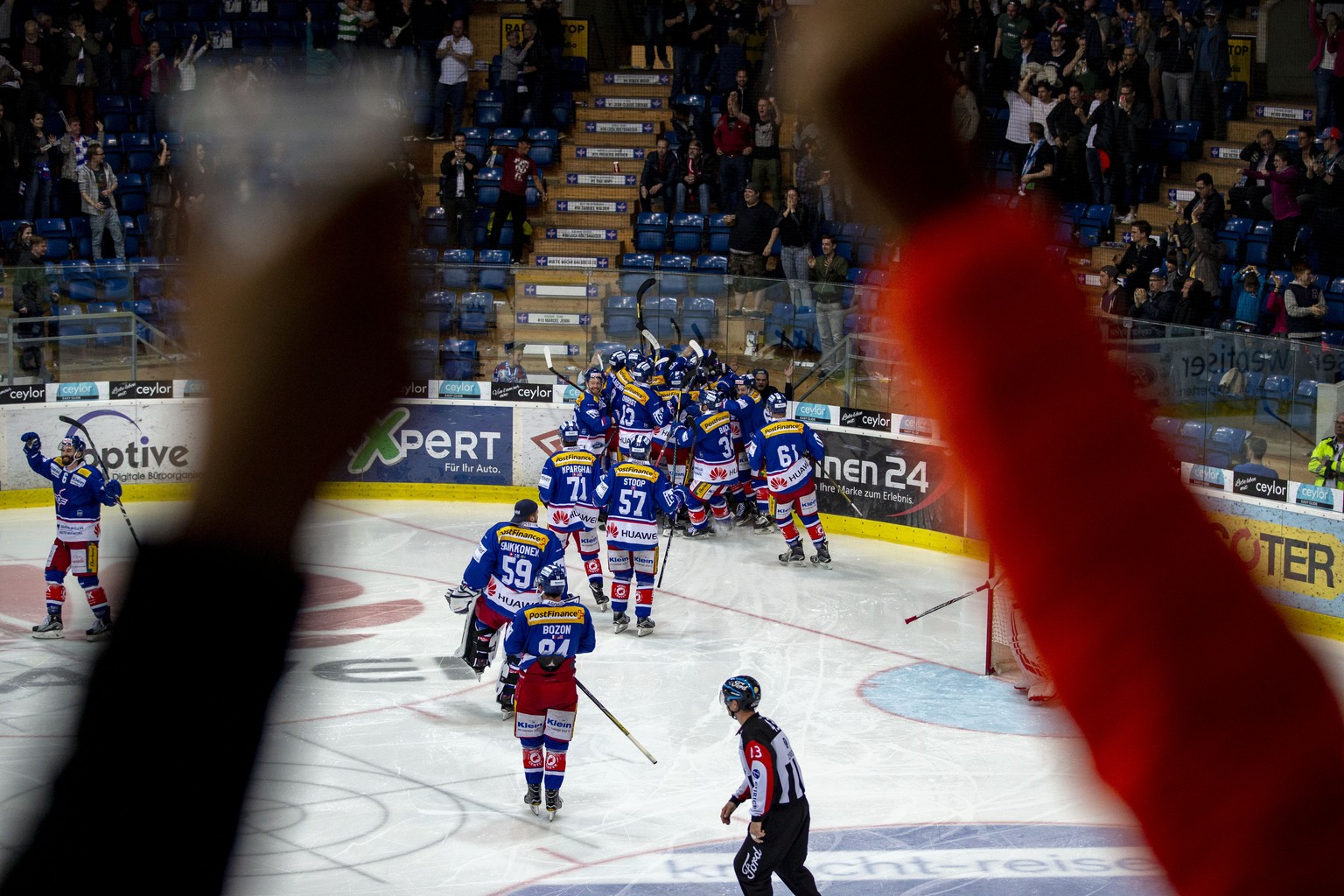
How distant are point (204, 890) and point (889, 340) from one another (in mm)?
518

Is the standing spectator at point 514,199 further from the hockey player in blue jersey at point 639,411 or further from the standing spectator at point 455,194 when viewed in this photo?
the standing spectator at point 455,194

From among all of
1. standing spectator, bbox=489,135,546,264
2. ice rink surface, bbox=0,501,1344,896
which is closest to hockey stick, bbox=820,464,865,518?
ice rink surface, bbox=0,501,1344,896

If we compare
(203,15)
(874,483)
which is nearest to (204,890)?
(874,483)

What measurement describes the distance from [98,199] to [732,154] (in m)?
8.69

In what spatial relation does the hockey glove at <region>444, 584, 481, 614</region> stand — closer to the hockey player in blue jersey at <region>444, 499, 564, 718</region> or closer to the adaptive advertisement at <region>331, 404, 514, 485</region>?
the hockey player in blue jersey at <region>444, 499, 564, 718</region>

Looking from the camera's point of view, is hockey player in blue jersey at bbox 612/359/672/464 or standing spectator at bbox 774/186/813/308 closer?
standing spectator at bbox 774/186/813/308

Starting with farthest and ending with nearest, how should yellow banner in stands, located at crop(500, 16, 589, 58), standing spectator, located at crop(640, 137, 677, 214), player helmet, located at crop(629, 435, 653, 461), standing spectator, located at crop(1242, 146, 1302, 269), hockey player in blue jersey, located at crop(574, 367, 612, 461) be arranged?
yellow banner in stands, located at crop(500, 16, 589, 58) → standing spectator, located at crop(640, 137, 677, 214) → player helmet, located at crop(629, 435, 653, 461) → hockey player in blue jersey, located at crop(574, 367, 612, 461) → standing spectator, located at crop(1242, 146, 1302, 269)

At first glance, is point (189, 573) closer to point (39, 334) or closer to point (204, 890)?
point (204, 890)

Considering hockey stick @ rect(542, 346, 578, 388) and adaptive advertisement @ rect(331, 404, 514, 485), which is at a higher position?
hockey stick @ rect(542, 346, 578, 388)

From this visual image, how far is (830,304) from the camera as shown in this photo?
18.8 metres

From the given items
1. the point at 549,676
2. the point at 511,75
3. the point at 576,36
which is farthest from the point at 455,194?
the point at 576,36

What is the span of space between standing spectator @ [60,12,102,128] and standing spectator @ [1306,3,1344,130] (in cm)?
1724

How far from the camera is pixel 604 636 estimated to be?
15070 mm

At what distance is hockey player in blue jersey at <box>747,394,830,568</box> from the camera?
17.5 meters
